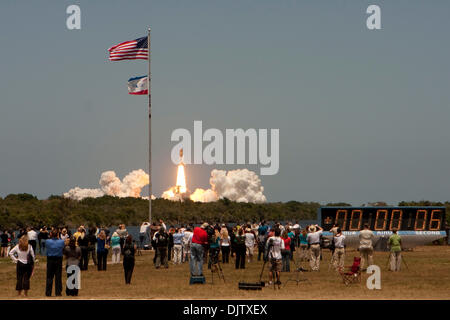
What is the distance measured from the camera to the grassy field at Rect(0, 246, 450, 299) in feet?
78.2

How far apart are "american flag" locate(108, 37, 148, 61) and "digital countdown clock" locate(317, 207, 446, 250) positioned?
14.8m

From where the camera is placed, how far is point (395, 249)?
32.3m

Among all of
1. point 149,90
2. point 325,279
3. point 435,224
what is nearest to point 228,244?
point 325,279

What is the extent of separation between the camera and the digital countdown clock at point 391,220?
4631 cm

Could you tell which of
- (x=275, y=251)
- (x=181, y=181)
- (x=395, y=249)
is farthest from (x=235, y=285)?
(x=181, y=181)

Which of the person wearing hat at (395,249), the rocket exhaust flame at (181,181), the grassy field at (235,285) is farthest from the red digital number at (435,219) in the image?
the rocket exhaust flame at (181,181)

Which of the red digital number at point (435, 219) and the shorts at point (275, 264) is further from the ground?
the red digital number at point (435, 219)

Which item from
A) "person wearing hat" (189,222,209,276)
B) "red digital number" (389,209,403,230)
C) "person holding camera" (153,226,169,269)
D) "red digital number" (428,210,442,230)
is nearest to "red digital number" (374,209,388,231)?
"red digital number" (389,209,403,230)

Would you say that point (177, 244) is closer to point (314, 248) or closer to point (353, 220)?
point (314, 248)

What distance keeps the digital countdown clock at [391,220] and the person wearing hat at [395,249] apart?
13.2 metres

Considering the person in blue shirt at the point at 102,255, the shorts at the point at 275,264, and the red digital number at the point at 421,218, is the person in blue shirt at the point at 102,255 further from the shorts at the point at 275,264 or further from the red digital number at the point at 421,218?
the red digital number at the point at 421,218

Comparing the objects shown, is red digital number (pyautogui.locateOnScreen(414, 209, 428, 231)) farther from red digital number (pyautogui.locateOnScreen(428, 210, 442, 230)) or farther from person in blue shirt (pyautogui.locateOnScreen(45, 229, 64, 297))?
person in blue shirt (pyautogui.locateOnScreen(45, 229, 64, 297))
